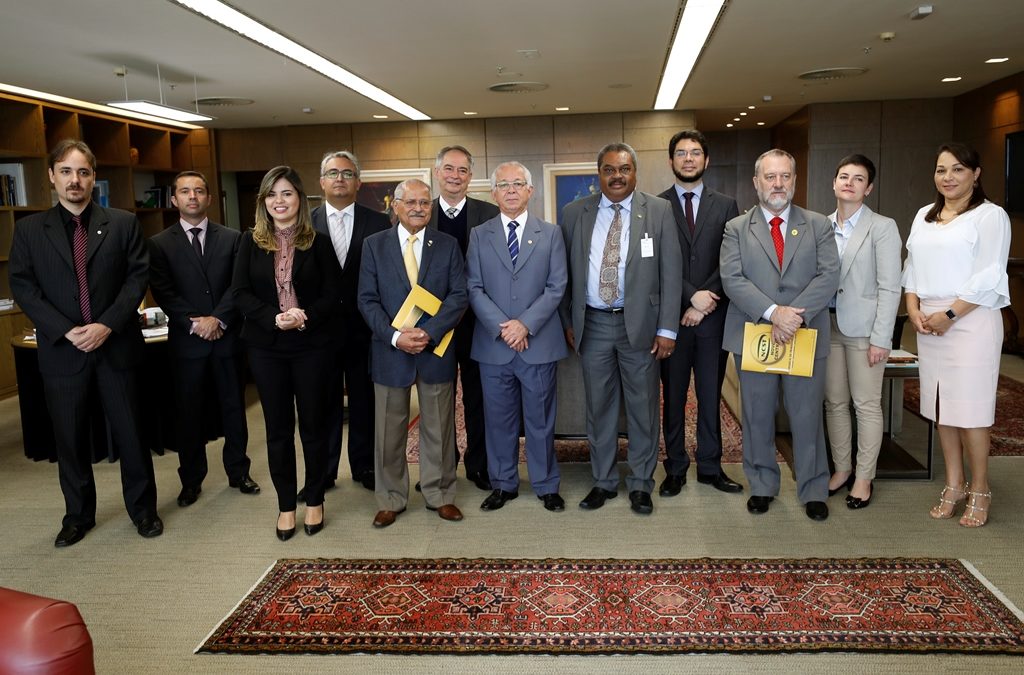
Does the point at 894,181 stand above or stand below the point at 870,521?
above

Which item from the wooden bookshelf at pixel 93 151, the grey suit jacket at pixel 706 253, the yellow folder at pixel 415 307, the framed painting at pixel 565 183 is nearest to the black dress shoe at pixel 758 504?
the grey suit jacket at pixel 706 253

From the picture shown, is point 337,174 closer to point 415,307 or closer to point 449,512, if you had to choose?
point 415,307

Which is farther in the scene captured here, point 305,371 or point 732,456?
point 732,456

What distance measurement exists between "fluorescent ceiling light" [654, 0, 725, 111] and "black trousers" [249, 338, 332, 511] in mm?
4137

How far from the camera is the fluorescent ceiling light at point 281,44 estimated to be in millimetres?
5682

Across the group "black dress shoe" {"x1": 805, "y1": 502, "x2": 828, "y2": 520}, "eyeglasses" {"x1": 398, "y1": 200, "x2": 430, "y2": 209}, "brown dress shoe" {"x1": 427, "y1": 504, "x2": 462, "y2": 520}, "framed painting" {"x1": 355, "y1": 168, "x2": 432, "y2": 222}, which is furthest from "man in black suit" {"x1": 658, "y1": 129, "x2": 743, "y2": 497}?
"framed painting" {"x1": 355, "y1": 168, "x2": 432, "y2": 222}

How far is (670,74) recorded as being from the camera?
9211mm

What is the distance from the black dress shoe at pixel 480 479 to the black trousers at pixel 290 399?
1044mm

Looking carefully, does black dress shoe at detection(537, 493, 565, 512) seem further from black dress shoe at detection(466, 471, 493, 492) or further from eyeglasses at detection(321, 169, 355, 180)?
eyeglasses at detection(321, 169, 355, 180)

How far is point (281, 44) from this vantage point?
696 cm

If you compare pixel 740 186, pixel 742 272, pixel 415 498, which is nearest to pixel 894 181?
pixel 740 186

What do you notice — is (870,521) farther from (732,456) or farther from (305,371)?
(305,371)

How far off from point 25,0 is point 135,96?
4.32 metres

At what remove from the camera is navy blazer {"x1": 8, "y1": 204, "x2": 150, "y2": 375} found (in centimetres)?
386
